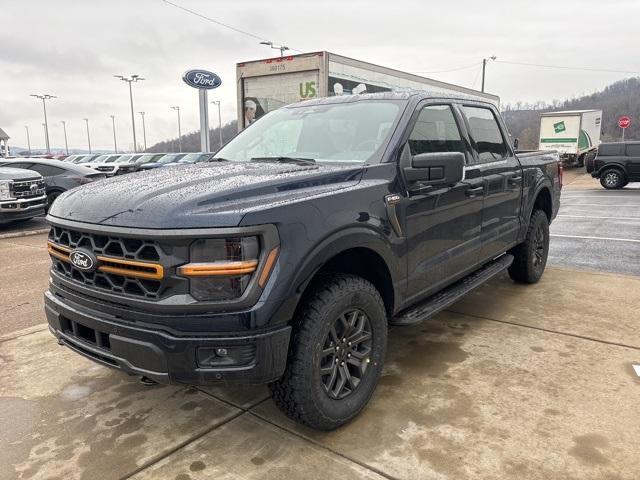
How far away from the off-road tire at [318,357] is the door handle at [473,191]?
1.40m

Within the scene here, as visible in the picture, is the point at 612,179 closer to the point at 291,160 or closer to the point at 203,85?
the point at 203,85

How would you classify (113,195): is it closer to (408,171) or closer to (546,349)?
(408,171)

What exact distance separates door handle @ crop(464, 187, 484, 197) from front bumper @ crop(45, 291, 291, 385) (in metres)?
2.07

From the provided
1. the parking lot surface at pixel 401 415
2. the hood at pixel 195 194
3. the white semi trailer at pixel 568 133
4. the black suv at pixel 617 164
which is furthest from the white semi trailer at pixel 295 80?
the white semi trailer at pixel 568 133

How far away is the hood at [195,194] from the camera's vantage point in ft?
7.27

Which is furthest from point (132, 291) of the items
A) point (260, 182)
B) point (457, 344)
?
point (457, 344)

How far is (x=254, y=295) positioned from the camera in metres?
2.21

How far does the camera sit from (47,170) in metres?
11.8

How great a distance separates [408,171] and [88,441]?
2.33 metres

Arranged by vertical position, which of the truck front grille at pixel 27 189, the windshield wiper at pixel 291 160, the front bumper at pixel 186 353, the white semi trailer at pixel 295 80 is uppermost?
the white semi trailer at pixel 295 80

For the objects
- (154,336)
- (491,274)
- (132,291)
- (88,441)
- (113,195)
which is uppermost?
(113,195)

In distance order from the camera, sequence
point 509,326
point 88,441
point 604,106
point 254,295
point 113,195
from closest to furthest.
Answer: point 254,295 → point 113,195 → point 88,441 → point 509,326 → point 604,106

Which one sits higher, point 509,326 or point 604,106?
point 604,106

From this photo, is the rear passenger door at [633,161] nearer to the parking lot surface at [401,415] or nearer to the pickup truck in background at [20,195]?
the parking lot surface at [401,415]
